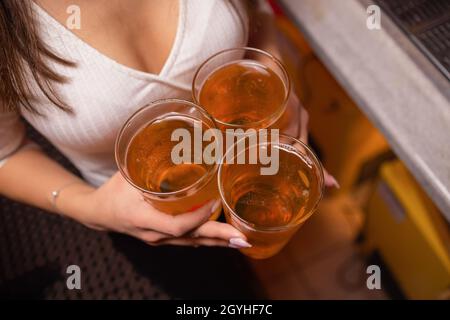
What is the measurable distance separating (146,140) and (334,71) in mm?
514

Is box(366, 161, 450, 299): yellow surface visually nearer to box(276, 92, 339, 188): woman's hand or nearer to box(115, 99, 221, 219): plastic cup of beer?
box(276, 92, 339, 188): woman's hand

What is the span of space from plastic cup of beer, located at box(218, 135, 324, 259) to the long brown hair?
344mm

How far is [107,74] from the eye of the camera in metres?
0.79

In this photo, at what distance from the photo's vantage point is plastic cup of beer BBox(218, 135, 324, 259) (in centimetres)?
67

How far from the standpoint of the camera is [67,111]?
0.80 metres

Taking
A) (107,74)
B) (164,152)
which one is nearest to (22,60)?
(107,74)

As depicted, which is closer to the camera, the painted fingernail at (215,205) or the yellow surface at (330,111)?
the painted fingernail at (215,205)

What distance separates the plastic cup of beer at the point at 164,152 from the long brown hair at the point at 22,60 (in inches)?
7.1

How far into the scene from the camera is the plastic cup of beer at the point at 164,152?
26.6 inches

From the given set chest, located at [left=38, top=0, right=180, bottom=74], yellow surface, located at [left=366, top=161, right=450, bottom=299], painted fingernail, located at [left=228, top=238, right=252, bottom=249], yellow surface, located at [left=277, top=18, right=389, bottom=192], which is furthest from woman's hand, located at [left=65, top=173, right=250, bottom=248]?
yellow surface, located at [left=277, top=18, right=389, bottom=192]

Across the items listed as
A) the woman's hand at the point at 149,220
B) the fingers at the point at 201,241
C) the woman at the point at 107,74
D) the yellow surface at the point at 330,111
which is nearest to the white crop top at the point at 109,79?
the woman at the point at 107,74

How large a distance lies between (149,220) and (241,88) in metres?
0.27

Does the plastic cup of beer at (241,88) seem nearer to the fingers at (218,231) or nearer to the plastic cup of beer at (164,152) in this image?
the plastic cup of beer at (164,152)

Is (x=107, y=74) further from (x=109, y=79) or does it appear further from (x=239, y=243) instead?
(x=239, y=243)
